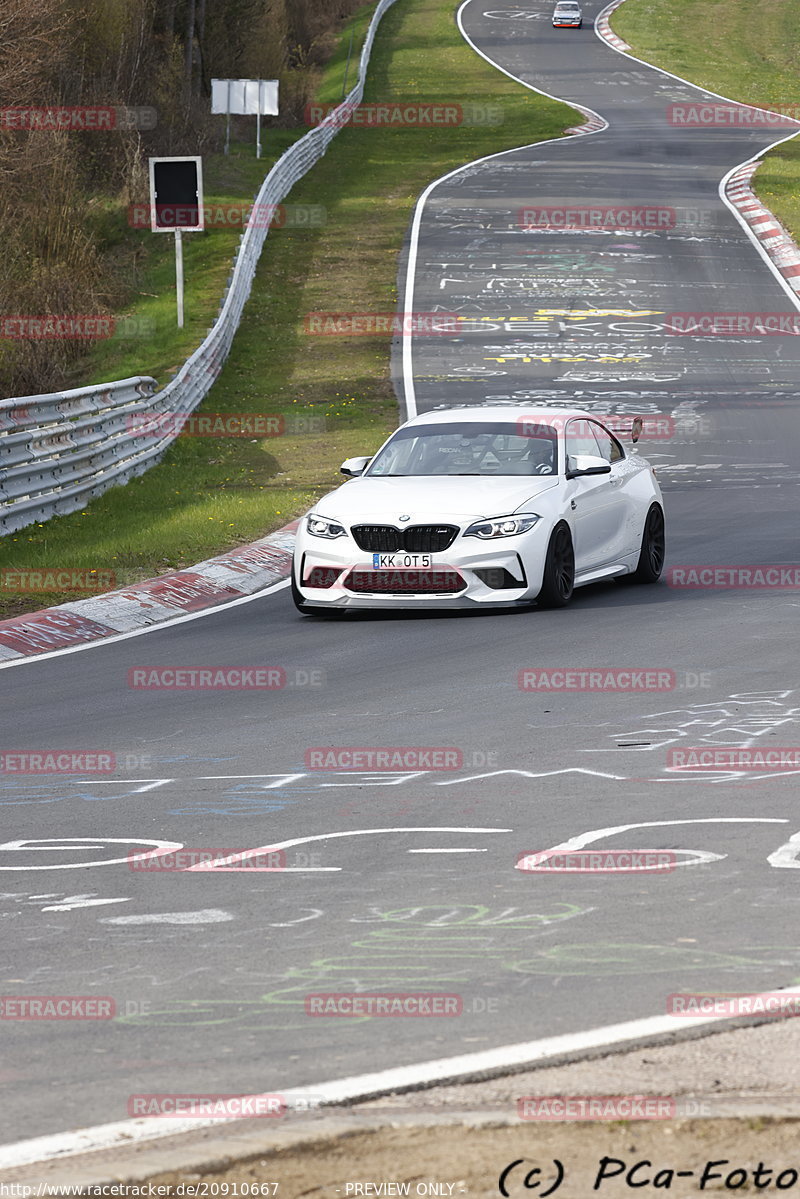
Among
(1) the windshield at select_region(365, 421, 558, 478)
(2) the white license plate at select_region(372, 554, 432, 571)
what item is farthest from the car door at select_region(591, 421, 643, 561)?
(2) the white license plate at select_region(372, 554, 432, 571)

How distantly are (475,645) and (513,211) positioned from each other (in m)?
36.9

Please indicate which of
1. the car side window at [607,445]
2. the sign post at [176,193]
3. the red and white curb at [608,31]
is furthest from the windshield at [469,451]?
the red and white curb at [608,31]

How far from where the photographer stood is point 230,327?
35.2 meters

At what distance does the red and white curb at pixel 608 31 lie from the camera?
86.9 metres

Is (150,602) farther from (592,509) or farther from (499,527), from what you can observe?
(592,509)

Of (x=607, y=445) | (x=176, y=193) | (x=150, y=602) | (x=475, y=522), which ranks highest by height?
(x=176, y=193)

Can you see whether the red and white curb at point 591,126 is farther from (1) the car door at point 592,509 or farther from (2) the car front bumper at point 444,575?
(2) the car front bumper at point 444,575

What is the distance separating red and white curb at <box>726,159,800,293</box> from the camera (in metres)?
40.5

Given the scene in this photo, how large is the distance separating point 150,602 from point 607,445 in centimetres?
416

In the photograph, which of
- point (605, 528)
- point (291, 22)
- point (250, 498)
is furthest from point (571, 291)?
point (291, 22)

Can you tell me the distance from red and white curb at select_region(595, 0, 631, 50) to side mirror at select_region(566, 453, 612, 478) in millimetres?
75628

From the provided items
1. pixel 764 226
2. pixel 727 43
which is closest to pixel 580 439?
pixel 764 226

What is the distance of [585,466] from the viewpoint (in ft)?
48.4

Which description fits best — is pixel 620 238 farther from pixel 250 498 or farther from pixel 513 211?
pixel 250 498
